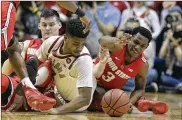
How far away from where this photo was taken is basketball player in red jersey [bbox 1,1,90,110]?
4.80m

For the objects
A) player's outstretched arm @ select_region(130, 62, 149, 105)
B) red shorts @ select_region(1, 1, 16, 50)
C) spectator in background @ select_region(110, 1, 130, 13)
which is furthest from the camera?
spectator in background @ select_region(110, 1, 130, 13)

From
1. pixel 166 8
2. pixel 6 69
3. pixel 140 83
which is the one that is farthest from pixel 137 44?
pixel 166 8

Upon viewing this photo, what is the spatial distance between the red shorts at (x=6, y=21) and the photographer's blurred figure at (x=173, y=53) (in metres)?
4.75

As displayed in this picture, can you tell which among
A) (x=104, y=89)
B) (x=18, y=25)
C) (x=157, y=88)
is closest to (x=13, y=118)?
(x=104, y=89)

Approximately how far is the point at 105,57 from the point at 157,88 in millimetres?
4227

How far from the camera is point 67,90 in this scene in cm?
561

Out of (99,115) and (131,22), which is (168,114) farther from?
(131,22)

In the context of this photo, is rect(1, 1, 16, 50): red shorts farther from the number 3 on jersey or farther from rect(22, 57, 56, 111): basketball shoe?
the number 3 on jersey

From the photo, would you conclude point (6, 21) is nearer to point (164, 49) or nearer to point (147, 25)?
point (147, 25)

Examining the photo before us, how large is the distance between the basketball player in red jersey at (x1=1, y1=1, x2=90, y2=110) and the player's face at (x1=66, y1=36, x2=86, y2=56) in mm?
209

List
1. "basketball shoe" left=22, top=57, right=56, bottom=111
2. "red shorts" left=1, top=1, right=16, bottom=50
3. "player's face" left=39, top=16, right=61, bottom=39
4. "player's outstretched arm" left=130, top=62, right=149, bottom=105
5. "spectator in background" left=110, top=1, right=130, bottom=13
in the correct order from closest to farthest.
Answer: "basketball shoe" left=22, top=57, right=56, bottom=111 → "red shorts" left=1, top=1, right=16, bottom=50 → "player's outstretched arm" left=130, top=62, right=149, bottom=105 → "player's face" left=39, top=16, right=61, bottom=39 → "spectator in background" left=110, top=1, right=130, bottom=13

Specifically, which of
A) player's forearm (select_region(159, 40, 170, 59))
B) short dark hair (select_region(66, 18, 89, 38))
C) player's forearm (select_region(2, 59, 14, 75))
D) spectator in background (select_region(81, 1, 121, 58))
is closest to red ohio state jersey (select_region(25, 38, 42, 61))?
player's forearm (select_region(2, 59, 14, 75))

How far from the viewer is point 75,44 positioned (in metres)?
5.23

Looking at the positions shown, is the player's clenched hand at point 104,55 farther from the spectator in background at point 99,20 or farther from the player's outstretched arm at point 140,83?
the spectator in background at point 99,20
